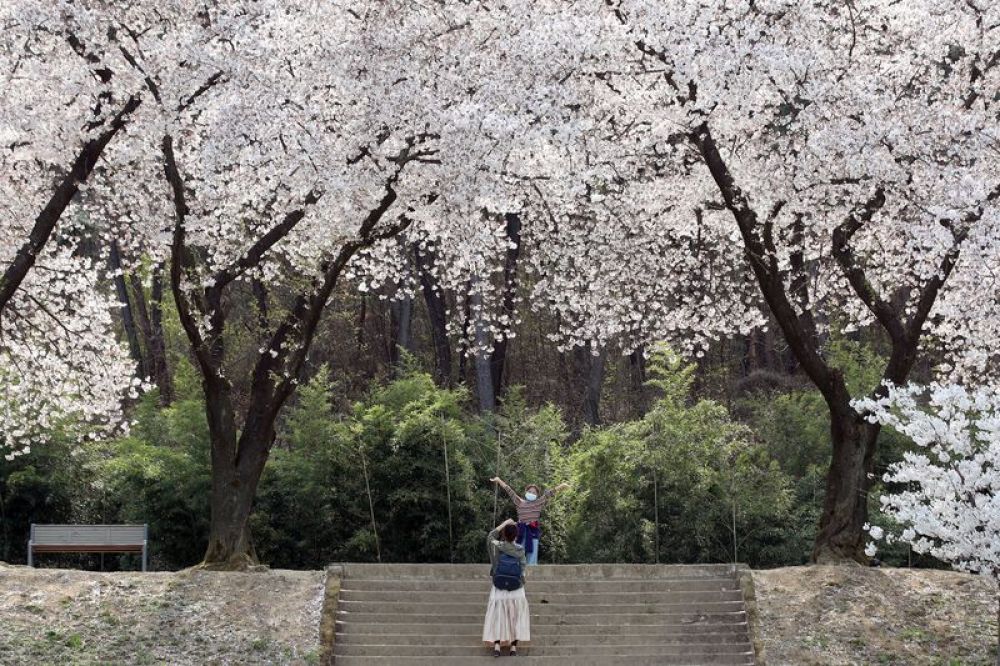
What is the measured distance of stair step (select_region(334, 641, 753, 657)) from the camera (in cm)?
1228

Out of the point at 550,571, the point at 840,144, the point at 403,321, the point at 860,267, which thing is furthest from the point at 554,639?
the point at 403,321

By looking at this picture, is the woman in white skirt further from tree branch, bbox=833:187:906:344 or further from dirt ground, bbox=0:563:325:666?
tree branch, bbox=833:187:906:344

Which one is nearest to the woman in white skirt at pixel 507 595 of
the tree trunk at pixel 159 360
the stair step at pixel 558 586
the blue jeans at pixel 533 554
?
the stair step at pixel 558 586

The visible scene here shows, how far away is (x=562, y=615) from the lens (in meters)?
12.9

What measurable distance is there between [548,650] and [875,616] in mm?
3169

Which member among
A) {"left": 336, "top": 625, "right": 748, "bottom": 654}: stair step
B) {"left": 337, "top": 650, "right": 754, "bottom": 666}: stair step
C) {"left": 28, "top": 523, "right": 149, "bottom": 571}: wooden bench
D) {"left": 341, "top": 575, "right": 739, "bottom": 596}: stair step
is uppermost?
{"left": 28, "top": 523, "right": 149, "bottom": 571}: wooden bench

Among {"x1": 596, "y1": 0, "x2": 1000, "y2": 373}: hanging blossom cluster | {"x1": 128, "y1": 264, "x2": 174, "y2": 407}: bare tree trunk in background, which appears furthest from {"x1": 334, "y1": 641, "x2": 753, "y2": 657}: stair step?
{"x1": 128, "y1": 264, "x2": 174, "y2": 407}: bare tree trunk in background

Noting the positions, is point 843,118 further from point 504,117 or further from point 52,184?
point 52,184

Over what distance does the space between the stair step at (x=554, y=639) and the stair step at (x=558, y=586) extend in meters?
0.77

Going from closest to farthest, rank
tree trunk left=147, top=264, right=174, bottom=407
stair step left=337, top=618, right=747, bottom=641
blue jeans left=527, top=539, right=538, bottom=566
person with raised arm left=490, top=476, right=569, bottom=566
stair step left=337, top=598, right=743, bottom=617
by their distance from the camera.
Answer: stair step left=337, top=618, right=747, bottom=641
stair step left=337, top=598, right=743, bottom=617
person with raised arm left=490, top=476, right=569, bottom=566
blue jeans left=527, top=539, right=538, bottom=566
tree trunk left=147, top=264, right=174, bottom=407

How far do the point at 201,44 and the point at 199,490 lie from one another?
21.4 feet

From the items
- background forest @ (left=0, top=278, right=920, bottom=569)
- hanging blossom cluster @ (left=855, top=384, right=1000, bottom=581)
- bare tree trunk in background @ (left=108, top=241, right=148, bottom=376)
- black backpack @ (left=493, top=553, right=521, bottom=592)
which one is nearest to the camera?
hanging blossom cluster @ (left=855, top=384, right=1000, bottom=581)

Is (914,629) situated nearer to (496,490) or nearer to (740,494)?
(740,494)

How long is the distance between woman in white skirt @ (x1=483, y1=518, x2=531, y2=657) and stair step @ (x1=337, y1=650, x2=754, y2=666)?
0.22 m
